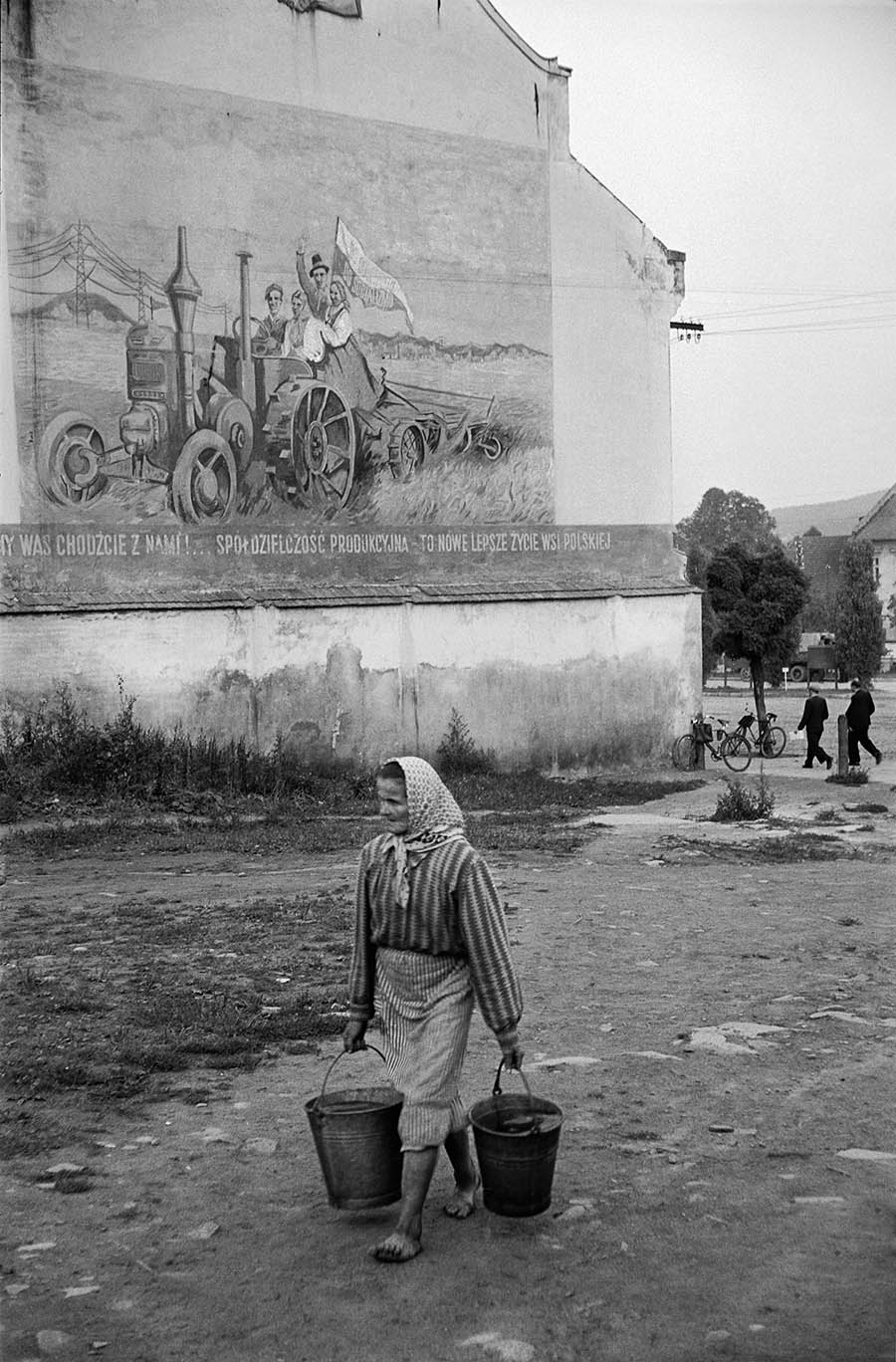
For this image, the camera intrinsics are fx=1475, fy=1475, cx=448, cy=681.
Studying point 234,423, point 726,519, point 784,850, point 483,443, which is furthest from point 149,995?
point 726,519

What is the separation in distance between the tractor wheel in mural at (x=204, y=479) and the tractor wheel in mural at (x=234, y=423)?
87mm

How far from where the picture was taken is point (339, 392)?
20.3 meters

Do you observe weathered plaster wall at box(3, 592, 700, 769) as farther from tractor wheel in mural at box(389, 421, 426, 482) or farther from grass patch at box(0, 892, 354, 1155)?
grass patch at box(0, 892, 354, 1155)

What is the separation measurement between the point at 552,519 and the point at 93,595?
713 centimetres

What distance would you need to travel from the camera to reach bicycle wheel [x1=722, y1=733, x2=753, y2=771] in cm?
2428

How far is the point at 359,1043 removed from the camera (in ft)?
18.5

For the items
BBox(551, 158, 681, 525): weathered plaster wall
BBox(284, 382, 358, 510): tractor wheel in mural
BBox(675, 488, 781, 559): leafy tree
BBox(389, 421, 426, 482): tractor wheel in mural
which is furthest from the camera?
BBox(675, 488, 781, 559): leafy tree

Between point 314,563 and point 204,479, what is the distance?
1924 mm

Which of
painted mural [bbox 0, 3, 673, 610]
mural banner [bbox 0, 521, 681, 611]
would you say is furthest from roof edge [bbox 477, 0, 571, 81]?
mural banner [bbox 0, 521, 681, 611]

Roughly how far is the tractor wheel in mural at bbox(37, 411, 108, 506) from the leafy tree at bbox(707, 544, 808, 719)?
565 inches

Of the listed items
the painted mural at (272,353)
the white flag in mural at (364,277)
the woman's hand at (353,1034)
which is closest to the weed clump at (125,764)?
the painted mural at (272,353)

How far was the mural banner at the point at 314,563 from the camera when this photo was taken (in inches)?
720

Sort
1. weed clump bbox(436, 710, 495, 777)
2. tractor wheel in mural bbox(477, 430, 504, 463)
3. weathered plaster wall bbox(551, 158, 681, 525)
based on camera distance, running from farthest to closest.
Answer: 1. weathered plaster wall bbox(551, 158, 681, 525)
2. tractor wheel in mural bbox(477, 430, 504, 463)
3. weed clump bbox(436, 710, 495, 777)

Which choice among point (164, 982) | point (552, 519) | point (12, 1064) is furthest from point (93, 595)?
point (12, 1064)
